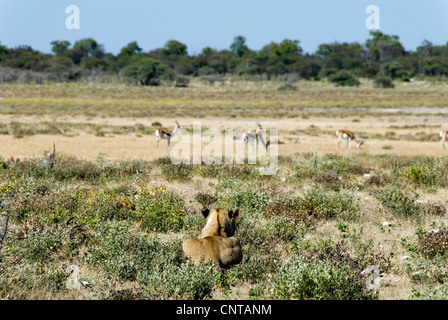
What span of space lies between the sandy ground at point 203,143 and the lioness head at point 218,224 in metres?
9.03

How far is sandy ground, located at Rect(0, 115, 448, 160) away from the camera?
18109 mm

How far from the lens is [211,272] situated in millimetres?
5559

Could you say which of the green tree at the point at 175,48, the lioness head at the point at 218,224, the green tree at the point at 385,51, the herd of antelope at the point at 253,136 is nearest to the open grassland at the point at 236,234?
the lioness head at the point at 218,224

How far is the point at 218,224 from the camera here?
6.23 meters

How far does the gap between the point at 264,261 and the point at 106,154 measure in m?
12.3

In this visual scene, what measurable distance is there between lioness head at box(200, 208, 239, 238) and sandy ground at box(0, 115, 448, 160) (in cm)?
903

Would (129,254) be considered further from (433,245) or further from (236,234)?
(433,245)

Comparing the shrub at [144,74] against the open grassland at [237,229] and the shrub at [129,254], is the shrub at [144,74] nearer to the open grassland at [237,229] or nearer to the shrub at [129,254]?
the open grassland at [237,229]
